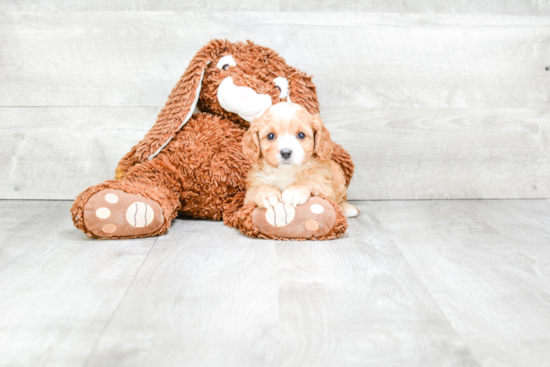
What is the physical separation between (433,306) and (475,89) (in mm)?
1158

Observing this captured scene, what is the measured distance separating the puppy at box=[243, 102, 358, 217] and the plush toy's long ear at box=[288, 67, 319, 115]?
185mm

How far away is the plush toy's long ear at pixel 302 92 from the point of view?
158cm

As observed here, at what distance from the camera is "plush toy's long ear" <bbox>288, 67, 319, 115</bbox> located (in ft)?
5.19

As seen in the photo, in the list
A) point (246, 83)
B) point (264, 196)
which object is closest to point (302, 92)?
point (246, 83)

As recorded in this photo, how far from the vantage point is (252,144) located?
138cm

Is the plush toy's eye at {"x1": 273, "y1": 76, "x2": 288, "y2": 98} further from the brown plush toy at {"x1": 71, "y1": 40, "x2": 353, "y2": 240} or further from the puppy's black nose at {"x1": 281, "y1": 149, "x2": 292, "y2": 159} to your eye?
the puppy's black nose at {"x1": 281, "y1": 149, "x2": 292, "y2": 159}

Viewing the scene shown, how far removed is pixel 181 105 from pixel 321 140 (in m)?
0.48

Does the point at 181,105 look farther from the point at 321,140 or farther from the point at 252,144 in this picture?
the point at 321,140

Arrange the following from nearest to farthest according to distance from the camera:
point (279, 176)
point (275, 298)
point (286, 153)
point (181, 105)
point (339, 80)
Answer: point (275, 298) → point (286, 153) → point (279, 176) → point (181, 105) → point (339, 80)

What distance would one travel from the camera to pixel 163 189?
1506 mm

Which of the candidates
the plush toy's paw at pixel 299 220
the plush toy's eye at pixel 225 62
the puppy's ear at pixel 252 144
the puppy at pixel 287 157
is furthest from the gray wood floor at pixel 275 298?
the plush toy's eye at pixel 225 62

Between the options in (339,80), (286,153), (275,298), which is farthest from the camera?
(339,80)

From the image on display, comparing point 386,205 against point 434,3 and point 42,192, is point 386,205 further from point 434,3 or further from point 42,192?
point 42,192

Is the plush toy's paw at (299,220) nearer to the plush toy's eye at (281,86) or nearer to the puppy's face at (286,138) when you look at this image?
the puppy's face at (286,138)
